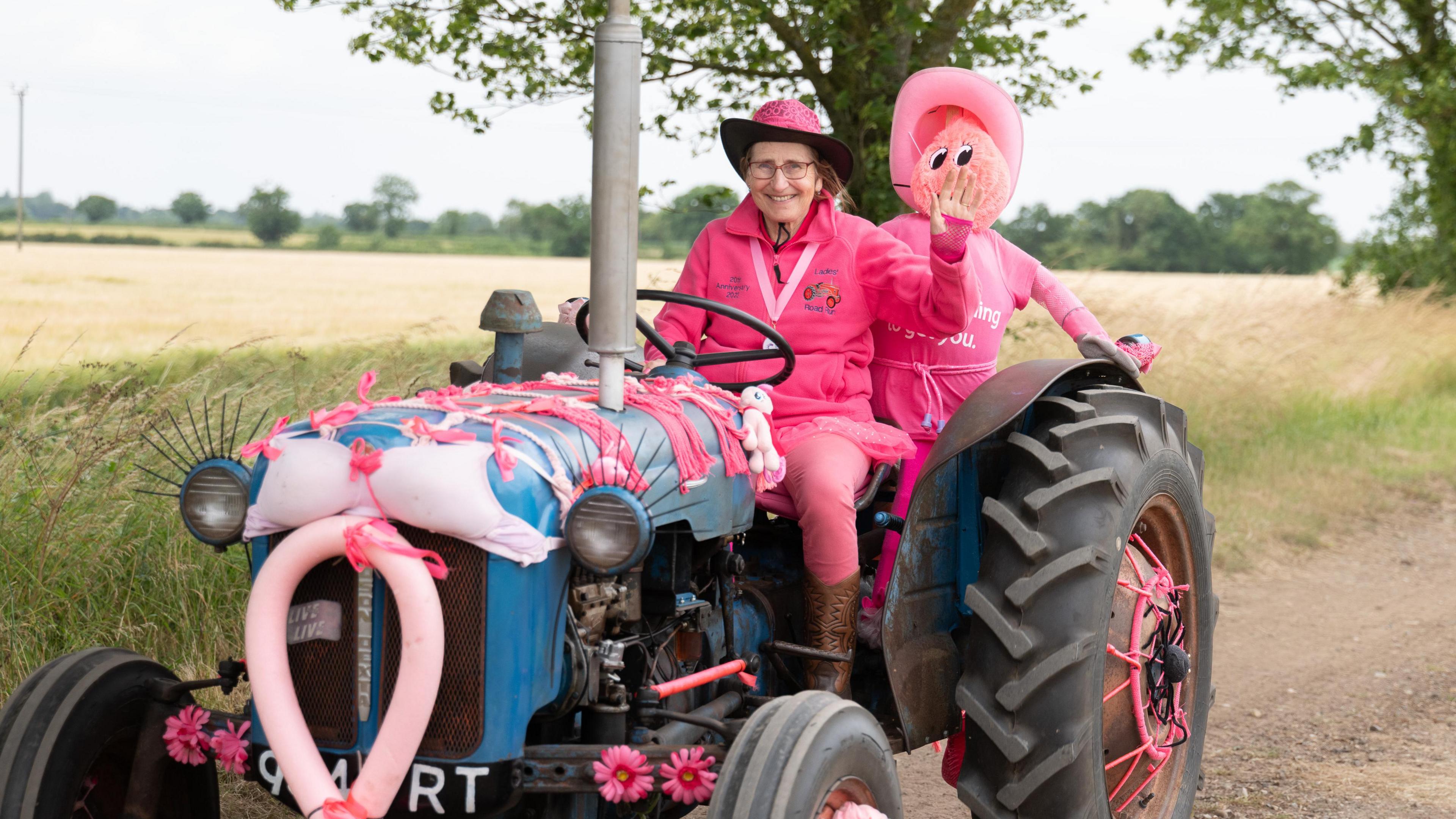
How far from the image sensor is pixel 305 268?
2208cm

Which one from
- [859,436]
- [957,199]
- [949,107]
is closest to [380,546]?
[859,436]

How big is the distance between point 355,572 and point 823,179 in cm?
191

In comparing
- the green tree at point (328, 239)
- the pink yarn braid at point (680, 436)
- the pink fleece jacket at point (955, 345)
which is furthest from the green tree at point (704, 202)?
the green tree at point (328, 239)

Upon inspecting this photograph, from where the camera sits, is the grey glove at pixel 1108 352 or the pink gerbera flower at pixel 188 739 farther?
the grey glove at pixel 1108 352

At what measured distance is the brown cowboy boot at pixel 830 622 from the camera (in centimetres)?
308

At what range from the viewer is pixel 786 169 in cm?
354

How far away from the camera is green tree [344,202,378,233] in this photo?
32.3m

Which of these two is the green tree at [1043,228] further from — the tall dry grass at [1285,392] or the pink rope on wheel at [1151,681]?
the pink rope on wheel at [1151,681]

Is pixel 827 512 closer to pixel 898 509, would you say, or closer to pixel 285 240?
pixel 898 509

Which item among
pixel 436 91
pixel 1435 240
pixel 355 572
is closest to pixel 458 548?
pixel 355 572

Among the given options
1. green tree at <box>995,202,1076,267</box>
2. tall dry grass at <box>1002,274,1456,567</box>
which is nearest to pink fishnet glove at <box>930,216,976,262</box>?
tall dry grass at <box>1002,274,1456,567</box>

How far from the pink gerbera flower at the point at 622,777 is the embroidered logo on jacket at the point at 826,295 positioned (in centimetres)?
158

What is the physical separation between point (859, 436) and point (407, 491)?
1.38 m

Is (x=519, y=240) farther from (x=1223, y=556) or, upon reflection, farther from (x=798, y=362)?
(x=798, y=362)
